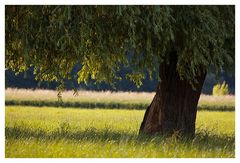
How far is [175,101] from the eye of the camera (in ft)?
43.0

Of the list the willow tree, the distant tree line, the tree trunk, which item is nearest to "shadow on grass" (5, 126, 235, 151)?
the tree trunk

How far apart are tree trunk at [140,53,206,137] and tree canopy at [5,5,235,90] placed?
0.97 metres

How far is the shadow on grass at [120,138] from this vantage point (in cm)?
1200

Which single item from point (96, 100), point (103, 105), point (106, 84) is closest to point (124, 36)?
point (103, 105)

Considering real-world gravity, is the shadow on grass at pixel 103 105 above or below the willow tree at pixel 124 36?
below

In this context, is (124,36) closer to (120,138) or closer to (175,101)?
(120,138)

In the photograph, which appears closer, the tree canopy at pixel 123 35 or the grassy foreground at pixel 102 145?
the grassy foreground at pixel 102 145

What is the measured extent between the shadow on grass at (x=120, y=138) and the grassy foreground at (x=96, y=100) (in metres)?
12.0

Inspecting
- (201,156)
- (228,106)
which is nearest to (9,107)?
(228,106)

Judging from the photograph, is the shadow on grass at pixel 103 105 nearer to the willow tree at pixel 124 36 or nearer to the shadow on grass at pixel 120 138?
the shadow on grass at pixel 120 138

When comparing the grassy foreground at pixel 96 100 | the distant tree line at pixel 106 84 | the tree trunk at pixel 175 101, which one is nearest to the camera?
the tree trunk at pixel 175 101

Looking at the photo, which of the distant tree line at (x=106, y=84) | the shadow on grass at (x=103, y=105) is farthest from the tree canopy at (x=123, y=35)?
the shadow on grass at (x=103, y=105)

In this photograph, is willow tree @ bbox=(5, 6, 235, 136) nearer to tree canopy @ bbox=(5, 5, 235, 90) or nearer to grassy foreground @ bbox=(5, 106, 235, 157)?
tree canopy @ bbox=(5, 5, 235, 90)

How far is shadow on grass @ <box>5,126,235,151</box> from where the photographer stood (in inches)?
472
